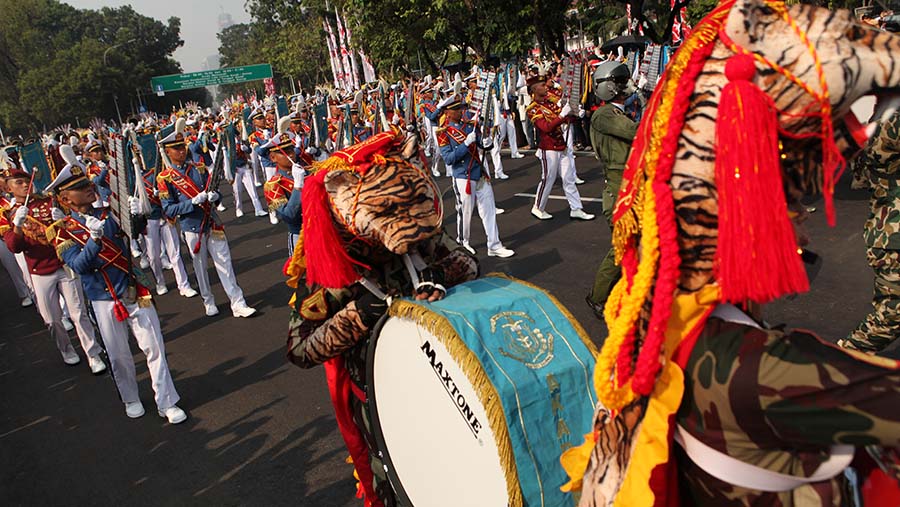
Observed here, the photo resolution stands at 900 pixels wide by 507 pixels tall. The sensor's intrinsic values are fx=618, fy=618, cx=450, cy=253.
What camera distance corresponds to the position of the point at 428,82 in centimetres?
1992

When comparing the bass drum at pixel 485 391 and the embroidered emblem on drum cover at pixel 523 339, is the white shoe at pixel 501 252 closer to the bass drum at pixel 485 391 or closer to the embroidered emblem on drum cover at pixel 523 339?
the bass drum at pixel 485 391

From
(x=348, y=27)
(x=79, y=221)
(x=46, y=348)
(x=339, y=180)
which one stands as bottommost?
(x=46, y=348)

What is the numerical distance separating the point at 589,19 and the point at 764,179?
30.1 meters

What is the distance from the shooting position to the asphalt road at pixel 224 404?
442 cm

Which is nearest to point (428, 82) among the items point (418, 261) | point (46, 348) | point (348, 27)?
point (348, 27)

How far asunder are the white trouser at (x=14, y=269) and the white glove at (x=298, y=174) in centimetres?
537

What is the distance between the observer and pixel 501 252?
8328 millimetres

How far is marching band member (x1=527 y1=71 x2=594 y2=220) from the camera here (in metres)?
9.06

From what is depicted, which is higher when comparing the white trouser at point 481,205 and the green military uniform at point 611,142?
the green military uniform at point 611,142

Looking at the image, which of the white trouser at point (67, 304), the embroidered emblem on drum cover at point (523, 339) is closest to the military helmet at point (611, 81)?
the embroidered emblem on drum cover at point (523, 339)

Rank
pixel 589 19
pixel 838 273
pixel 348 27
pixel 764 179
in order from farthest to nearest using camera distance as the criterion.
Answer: pixel 589 19
pixel 348 27
pixel 838 273
pixel 764 179

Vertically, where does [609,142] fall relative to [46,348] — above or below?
above

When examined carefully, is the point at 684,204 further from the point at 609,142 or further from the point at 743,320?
the point at 609,142

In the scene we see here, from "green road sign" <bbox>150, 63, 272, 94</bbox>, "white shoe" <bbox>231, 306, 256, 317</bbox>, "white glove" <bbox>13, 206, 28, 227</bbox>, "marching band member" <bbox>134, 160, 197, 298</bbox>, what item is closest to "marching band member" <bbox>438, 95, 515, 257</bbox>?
"white shoe" <bbox>231, 306, 256, 317</bbox>
